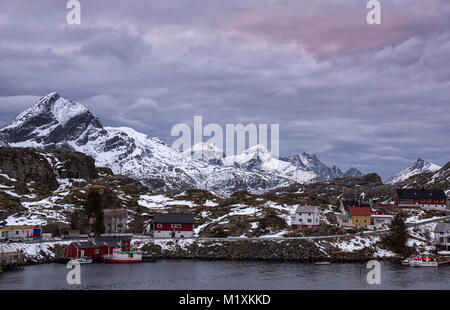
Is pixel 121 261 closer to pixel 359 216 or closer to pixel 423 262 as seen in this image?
pixel 423 262

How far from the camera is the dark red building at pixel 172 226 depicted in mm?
141750

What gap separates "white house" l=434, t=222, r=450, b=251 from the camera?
12792cm

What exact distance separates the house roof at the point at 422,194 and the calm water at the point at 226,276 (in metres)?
82.6

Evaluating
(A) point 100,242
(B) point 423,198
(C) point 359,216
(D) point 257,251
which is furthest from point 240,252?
(B) point 423,198

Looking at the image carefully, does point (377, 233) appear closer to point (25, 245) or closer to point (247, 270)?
point (247, 270)

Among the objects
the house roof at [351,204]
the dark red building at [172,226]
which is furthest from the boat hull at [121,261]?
the house roof at [351,204]

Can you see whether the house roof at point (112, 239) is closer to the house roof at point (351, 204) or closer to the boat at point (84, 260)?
the boat at point (84, 260)

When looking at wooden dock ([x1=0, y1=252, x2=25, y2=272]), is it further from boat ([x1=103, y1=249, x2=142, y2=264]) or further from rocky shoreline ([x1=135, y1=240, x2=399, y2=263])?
rocky shoreline ([x1=135, y1=240, x2=399, y2=263])

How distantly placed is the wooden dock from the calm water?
2.84 m

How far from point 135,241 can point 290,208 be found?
6377 cm

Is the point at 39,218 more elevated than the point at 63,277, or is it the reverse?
the point at 39,218

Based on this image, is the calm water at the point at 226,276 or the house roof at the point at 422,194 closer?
the calm water at the point at 226,276
